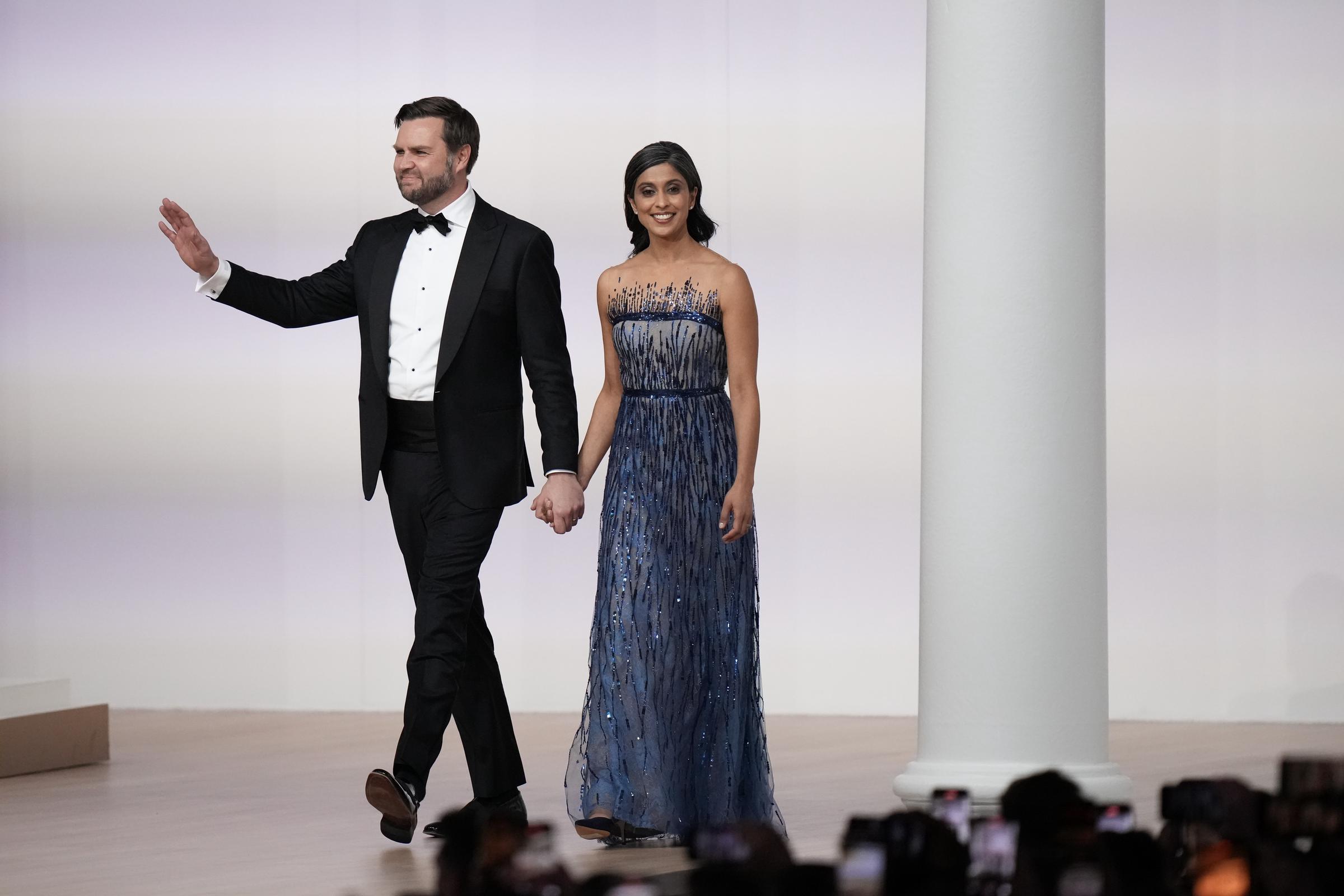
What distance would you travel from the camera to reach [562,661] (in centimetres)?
669

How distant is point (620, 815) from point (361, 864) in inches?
20.7

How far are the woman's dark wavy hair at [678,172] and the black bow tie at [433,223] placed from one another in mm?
354

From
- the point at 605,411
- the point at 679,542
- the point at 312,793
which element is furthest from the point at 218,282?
the point at 312,793

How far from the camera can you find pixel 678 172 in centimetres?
374

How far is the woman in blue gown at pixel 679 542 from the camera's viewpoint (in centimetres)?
369

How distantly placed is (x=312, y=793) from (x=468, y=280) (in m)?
1.36

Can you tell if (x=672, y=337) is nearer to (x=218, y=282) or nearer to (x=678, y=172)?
(x=678, y=172)

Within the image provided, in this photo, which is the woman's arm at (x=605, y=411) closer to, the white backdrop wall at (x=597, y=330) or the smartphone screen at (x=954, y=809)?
the smartphone screen at (x=954, y=809)

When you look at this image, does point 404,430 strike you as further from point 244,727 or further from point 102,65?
point 102,65

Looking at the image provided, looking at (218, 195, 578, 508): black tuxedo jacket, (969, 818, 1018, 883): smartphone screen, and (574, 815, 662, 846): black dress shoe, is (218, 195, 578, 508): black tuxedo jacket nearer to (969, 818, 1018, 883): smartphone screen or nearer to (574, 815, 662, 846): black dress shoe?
(574, 815, 662, 846): black dress shoe

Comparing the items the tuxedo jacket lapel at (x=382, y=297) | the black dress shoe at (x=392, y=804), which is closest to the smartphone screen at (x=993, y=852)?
the black dress shoe at (x=392, y=804)

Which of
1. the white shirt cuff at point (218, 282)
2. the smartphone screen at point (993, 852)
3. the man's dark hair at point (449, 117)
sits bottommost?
the smartphone screen at point (993, 852)

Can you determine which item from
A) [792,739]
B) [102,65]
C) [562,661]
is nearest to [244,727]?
[562,661]

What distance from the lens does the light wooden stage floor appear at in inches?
128
